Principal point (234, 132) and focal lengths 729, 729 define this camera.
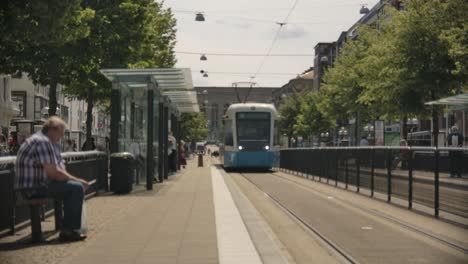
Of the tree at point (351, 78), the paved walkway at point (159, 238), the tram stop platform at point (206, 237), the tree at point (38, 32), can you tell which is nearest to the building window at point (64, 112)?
the tree at point (351, 78)

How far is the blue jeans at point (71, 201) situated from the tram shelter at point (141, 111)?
8.80 m

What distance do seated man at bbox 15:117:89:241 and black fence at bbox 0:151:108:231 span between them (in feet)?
2.05

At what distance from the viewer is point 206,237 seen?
33.9ft

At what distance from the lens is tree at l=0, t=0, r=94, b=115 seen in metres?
14.8

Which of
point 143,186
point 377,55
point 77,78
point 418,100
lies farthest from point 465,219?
point 377,55

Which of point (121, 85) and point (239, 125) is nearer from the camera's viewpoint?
point (121, 85)

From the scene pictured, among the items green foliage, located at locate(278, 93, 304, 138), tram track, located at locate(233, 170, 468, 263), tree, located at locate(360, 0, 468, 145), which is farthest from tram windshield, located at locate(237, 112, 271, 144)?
green foliage, located at locate(278, 93, 304, 138)

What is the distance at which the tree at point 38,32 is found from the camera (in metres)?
14.8

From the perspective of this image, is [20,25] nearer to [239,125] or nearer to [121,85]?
[121,85]

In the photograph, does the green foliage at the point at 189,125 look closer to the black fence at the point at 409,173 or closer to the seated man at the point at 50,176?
the black fence at the point at 409,173

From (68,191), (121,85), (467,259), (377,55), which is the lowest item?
→ (467,259)

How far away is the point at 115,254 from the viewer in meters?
8.80

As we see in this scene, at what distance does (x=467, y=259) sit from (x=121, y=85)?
12.6 m

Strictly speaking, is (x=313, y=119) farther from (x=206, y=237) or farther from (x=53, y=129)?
(x=53, y=129)
